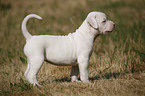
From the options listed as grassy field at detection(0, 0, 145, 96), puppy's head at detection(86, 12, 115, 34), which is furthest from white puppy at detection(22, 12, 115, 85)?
grassy field at detection(0, 0, 145, 96)

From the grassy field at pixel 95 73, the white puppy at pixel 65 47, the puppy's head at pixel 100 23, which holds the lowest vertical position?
the grassy field at pixel 95 73

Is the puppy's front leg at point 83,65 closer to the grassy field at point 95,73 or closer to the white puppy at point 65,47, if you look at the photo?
the white puppy at point 65,47

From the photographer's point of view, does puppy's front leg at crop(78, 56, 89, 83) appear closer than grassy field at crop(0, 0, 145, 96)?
No

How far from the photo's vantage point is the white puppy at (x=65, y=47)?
304cm

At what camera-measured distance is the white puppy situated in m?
3.04

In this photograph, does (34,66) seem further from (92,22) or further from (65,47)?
(92,22)

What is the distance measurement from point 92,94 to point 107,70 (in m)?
1.30

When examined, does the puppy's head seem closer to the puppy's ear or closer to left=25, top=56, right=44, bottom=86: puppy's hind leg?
the puppy's ear

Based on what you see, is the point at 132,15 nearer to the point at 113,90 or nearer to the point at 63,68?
the point at 63,68

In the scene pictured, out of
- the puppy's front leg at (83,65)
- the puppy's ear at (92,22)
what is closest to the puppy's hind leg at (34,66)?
the puppy's front leg at (83,65)

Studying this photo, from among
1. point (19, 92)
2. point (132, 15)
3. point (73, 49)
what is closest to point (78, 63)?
point (73, 49)

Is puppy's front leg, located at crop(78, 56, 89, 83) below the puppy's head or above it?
below

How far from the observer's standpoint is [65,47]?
3223 millimetres

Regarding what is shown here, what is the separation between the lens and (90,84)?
3.21 metres
